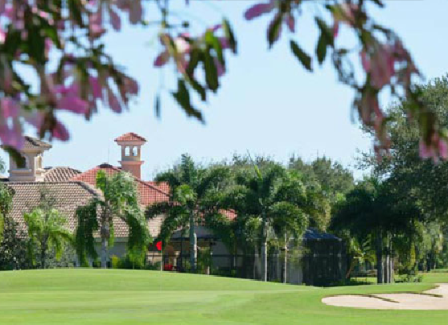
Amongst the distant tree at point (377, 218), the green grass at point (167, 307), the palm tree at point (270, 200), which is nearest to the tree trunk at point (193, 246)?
the palm tree at point (270, 200)

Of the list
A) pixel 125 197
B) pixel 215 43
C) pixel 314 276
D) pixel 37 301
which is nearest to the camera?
pixel 215 43

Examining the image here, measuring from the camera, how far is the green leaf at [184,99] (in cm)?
414

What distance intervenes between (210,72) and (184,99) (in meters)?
0.15

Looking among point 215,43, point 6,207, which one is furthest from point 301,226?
point 215,43

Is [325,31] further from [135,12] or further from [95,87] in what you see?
[95,87]

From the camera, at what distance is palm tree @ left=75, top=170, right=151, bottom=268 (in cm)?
5331

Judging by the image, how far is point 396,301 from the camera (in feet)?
89.2

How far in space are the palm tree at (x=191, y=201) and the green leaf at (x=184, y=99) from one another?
51.2 m

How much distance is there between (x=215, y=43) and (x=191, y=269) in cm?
5211

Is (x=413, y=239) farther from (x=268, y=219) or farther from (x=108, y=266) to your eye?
(x=108, y=266)

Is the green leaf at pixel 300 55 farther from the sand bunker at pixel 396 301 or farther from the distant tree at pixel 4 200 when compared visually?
the distant tree at pixel 4 200

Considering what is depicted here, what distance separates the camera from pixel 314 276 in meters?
60.7

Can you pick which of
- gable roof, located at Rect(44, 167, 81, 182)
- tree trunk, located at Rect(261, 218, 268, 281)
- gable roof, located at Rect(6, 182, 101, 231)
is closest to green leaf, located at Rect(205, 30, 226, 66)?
tree trunk, located at Rect(261, 218, 268, 281)

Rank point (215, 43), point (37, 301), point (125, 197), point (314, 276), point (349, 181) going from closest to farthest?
point (215, 43) → point (37, 301) → point (125, 197) → point (314, 276) → point (349, 181)
